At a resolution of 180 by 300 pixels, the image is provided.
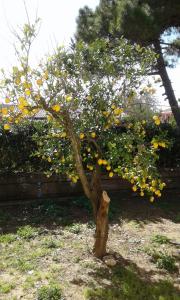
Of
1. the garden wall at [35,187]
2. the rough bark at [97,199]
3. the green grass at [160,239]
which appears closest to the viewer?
the rough bark at [97,199]

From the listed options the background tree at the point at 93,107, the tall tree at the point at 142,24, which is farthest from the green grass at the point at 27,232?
the tall tree at the point at 142,24

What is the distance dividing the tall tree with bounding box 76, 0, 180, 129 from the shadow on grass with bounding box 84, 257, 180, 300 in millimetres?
5510

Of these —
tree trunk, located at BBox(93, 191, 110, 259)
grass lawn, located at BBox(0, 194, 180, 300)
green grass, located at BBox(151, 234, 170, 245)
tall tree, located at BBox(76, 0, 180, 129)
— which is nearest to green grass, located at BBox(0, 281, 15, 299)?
grass lawn, located at BBox(0, 194, 180, 300)

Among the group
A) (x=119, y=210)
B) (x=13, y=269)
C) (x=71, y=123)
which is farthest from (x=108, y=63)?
(x=119, y=210)

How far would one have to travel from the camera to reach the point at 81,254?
204 inches

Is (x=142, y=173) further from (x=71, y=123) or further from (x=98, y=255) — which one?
(x=98, y=255)

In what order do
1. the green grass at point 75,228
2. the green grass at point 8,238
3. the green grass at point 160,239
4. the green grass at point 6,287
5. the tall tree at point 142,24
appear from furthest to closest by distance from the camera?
the tall tree at point 142,24, the green grass at point 75,228, the green grass at point 160,239, the green grass at point 8,238, the green grass at point 6,287

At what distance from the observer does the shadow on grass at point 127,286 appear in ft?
13.4

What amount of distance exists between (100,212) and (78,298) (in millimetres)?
1264

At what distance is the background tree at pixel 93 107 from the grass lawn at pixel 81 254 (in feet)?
1.72

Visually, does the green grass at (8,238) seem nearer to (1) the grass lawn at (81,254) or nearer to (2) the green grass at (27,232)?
(1) the grass lawn at (81,254)

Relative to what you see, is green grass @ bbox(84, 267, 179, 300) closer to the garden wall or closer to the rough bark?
the rough bark

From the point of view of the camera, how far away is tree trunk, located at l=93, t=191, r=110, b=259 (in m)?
4.88

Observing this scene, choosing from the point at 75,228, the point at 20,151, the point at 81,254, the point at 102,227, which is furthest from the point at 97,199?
the point at 20,151
